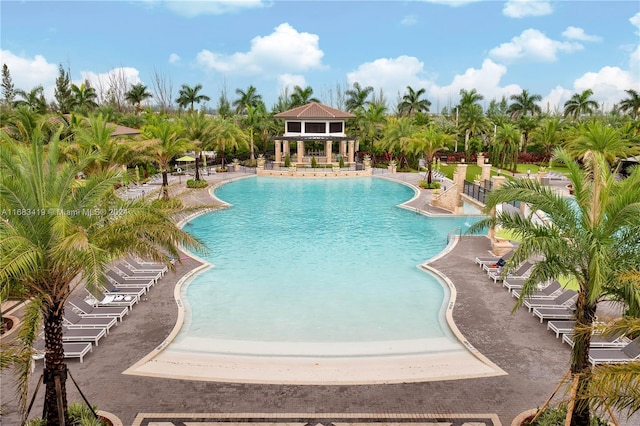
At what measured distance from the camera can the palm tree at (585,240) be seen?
7.75 meters

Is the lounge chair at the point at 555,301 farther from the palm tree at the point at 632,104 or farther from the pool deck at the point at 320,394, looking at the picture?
the palm tree at the point at 632,104

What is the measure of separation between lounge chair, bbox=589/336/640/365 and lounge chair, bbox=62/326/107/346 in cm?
1240

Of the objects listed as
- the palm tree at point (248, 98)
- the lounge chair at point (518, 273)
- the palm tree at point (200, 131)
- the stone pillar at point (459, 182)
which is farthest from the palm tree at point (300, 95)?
the lounge chair at point (518, 273)

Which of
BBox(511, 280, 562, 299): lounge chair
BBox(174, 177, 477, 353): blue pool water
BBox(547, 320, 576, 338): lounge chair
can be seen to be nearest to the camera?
BBox(547, 320, 576, 338): lounge chair

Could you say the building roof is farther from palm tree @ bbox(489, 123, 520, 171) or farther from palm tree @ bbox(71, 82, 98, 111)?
palm tree @ bbox(71, 82, 98, 111)

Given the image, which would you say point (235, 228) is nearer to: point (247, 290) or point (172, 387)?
point (247, 290)

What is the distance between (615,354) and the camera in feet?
36.3

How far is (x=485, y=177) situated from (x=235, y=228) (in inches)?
611

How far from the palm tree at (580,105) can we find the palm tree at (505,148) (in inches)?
747

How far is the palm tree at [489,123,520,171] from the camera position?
48.7m

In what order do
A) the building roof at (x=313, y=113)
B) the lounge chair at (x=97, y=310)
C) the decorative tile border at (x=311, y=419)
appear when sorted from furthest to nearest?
the building roof at (x=313, y=113) < the lounge chair at (x=97, y=310) < the decorative tile border at (x=311, y=419)

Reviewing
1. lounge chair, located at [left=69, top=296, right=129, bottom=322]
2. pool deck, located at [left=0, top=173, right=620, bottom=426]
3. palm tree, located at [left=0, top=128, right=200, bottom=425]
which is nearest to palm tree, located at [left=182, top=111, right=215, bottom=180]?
lounge chair, located at [left=69, top=296, right=129, bottom=322]

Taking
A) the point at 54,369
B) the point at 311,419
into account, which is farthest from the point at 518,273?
the point at 54,369

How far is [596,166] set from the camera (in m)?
8.44
